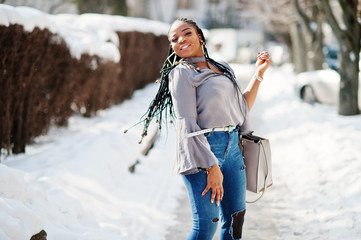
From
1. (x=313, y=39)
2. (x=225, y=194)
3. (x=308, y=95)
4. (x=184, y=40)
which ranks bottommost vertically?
(x=308, y=95)

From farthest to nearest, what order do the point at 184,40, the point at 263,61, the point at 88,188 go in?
1. the point at 88,188
2. the point at 263,61
3. the point at 184,40

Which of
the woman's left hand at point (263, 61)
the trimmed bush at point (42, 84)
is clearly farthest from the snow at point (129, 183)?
the woman's left hand at point (263, 61)

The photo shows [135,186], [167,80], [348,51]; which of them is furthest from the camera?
[348,51]

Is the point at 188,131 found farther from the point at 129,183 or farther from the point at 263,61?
the point at 129,183

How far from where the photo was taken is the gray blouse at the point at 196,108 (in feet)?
8.52

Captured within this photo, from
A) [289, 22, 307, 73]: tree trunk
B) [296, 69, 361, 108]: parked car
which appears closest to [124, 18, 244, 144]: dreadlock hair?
[296, 69, 361, 108]: parked car

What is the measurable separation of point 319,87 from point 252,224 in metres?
8.54

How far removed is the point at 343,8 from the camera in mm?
9719

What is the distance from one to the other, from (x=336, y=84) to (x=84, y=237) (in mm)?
9510

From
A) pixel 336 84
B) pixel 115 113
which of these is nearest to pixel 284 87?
pixel 336 84

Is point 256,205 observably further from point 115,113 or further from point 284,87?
point 284,87

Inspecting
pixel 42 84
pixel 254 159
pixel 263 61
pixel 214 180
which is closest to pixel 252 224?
pixel 254 159

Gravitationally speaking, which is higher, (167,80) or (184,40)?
(184,40)

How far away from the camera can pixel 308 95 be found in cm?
1317
